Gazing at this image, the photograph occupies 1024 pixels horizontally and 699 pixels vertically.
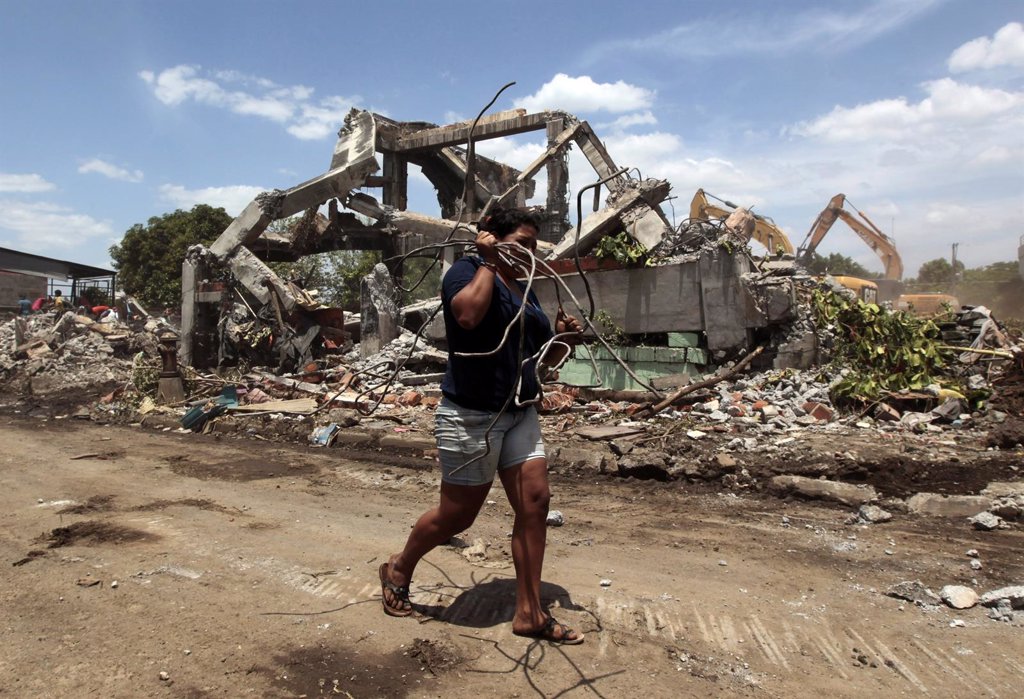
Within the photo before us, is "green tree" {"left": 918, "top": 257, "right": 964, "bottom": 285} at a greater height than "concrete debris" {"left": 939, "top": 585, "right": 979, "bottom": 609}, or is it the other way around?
"green tree" {"left": 918, "top": 257, "right": 964, "bottom": 285}

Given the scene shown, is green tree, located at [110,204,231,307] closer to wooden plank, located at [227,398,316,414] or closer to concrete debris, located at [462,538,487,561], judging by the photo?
wooden plank, located at [227,398,316,414]

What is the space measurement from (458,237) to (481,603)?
9259 mm

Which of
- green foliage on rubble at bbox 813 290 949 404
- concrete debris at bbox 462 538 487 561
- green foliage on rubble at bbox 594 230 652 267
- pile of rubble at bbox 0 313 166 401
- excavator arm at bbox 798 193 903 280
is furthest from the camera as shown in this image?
excavator arm at bbox 798 193 903 280

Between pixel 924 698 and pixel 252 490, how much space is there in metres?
5.12

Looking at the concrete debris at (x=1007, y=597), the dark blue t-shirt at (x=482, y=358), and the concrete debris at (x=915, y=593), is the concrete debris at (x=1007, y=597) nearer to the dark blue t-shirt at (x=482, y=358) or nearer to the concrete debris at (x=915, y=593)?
the concrete debris at (x=915, y=593)

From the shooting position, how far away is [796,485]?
216 inches

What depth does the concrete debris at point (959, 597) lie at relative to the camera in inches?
127

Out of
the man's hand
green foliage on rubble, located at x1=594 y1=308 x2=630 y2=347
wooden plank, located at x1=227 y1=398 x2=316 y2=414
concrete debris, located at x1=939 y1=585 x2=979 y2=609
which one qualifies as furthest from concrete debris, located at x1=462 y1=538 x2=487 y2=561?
green foliage on rubble, located at x1=594 y1=308 x2=630 y2=347

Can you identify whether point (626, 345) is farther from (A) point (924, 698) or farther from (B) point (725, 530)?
(A) point (924, 698)

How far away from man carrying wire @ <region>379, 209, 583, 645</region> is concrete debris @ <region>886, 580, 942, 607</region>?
5.61 ft

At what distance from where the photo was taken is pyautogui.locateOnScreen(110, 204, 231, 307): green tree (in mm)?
31812

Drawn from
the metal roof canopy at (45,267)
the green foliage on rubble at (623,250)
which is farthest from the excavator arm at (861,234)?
the metal roof canopy at (45,267)

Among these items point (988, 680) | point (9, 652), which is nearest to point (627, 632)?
point (988, 680)

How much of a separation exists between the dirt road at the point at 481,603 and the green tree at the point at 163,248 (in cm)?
2906
